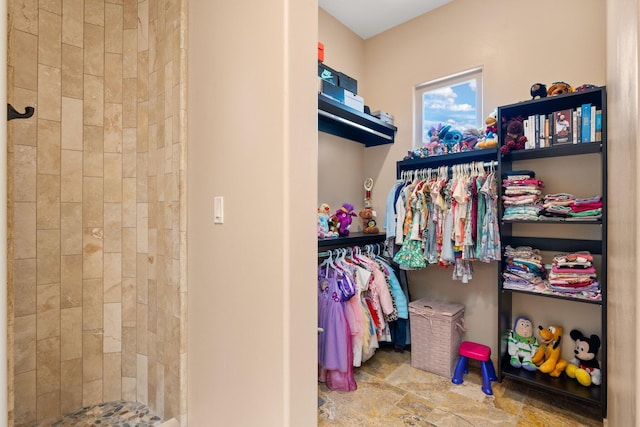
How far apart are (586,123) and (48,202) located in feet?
10.3

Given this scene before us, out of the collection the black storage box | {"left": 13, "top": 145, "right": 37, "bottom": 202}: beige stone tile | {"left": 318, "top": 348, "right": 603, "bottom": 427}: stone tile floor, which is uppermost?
the black storage box

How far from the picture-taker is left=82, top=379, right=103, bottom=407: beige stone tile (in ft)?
5.78

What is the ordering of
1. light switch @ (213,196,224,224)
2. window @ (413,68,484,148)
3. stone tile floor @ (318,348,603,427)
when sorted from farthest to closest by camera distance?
1. window @ (413,68,484,148)
2. stone tile floor @ (318,348,603,427)
3. light switch @ (213,196,224,224)

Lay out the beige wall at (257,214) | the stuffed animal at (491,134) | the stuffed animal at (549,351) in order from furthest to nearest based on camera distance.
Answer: the stuffed animal at (491,134)
the stuffed animal at (549,351)
the beige wall at (257,214)

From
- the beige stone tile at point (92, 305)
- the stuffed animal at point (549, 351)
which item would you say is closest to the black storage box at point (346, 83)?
the beige stone tile at point (92, 305)

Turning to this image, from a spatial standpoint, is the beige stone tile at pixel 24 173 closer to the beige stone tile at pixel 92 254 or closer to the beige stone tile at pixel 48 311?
the beige stone tile at pixel 92 254

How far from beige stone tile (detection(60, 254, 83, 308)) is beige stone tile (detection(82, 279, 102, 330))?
0.09 feet

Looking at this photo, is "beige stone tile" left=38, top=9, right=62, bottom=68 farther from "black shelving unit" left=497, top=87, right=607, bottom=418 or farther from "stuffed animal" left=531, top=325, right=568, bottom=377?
"stuffed animal" left=531, top=325, right=568, bottom=377

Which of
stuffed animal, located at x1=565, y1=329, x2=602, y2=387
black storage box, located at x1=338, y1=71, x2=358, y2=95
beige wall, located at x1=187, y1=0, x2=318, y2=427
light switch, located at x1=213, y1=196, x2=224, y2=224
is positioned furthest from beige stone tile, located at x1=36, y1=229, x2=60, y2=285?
stuffed animal, located at x1=565, y1=329, x2=602, y2=387

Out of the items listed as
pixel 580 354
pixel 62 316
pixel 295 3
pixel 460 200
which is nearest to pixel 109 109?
pixel 62 316

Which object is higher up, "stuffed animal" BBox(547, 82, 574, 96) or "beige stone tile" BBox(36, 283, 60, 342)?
"stuffed animal" BBox(547, 82, 574, 96)

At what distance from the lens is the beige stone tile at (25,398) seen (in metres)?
1.54

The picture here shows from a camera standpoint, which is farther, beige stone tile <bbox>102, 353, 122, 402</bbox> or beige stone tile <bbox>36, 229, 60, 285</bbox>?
beige stone tile <bbox>102, 353, 122, 402</bbox>

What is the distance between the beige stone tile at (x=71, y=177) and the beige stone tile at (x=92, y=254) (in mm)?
198
